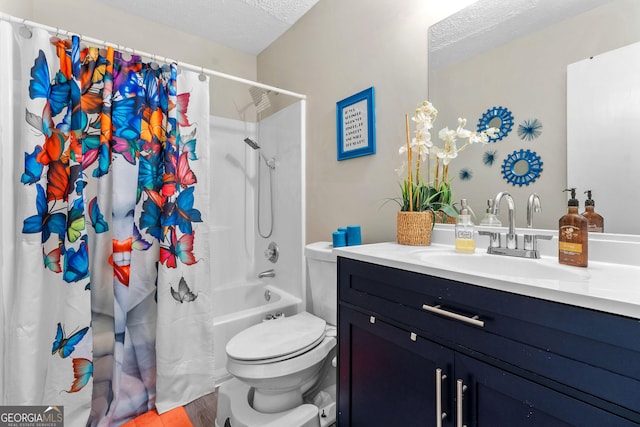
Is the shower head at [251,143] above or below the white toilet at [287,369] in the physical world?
above

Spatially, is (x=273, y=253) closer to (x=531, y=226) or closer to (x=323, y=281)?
(x=323, y=281)

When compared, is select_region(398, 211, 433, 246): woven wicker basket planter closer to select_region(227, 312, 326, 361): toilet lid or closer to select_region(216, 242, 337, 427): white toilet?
select_region(216, 242, 337, 427): white toilet

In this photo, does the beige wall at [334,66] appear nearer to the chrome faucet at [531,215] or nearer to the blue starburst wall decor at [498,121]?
the blue starburst wall decor at [498,121]

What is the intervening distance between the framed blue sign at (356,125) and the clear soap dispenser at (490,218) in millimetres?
638

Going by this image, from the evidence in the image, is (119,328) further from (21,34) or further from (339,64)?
(339,64)

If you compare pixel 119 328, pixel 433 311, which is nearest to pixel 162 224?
pixel 119 328

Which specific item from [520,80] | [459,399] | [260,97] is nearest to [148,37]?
[260,97]

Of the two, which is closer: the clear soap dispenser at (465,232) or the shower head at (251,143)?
the clear soap dispenser at (465,232)

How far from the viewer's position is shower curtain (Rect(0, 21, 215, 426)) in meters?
1.20

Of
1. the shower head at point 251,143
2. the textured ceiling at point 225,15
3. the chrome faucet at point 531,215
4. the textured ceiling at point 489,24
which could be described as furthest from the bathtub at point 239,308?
the textured ceiling at point 225,15

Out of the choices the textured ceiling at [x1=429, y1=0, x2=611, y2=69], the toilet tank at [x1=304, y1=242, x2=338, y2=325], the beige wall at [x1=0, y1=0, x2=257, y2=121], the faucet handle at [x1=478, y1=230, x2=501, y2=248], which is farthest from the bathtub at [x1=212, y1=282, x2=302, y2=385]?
the textured ceiling at [x1=429, y1=0, x2=611, y2=69]

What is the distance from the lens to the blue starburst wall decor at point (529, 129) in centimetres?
102

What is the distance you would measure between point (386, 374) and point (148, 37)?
257 centimetres

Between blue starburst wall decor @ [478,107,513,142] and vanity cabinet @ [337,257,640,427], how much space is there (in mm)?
699
